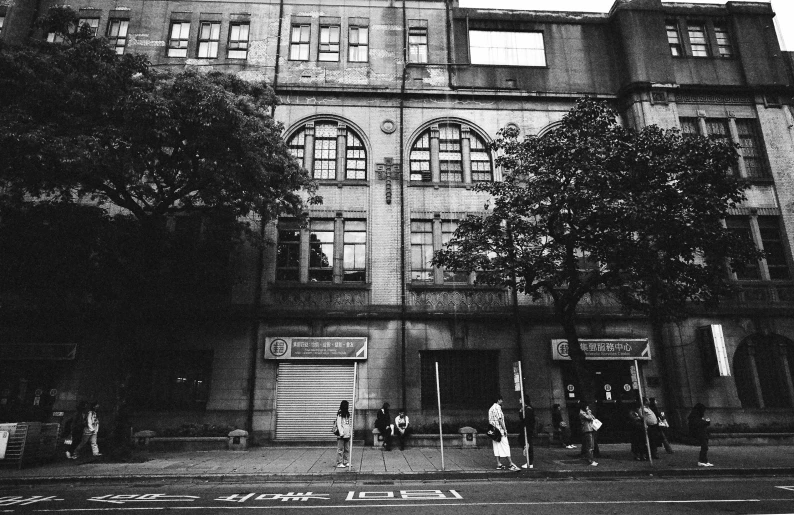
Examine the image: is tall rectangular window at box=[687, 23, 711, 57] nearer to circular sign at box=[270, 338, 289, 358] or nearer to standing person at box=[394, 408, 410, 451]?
standing person at box=[394, 408, 410, 451]

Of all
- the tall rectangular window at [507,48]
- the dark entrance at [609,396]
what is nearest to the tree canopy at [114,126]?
the tall rectangular window at [507,48]

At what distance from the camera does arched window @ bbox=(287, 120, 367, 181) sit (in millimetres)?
20375

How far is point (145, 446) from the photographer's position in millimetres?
15680

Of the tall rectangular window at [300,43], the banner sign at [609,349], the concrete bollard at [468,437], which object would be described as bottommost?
the concrete bollard at [468,437]

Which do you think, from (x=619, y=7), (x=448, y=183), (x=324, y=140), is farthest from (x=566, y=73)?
(x=324, y=140)

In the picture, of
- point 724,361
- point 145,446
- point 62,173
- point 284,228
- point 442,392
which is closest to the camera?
point 62,173

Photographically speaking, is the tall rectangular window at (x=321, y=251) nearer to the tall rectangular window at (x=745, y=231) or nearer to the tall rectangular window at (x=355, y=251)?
the tall rectangular window at (x=355, y=251)

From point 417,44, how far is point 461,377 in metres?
15.5

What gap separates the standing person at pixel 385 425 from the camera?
1578 centimetres

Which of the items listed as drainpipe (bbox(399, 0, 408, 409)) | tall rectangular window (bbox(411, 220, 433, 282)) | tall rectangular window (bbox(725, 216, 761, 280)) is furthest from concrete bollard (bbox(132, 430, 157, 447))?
tall rectangular window (bbox(725, 216, 761, 280))

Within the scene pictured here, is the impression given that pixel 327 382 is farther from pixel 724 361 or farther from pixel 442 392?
pixel 724 361

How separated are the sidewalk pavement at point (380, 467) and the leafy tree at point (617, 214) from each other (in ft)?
8.40

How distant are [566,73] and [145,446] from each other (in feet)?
76.9

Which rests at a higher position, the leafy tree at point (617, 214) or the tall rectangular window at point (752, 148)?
the tall rectangular window at point (752, 148)
